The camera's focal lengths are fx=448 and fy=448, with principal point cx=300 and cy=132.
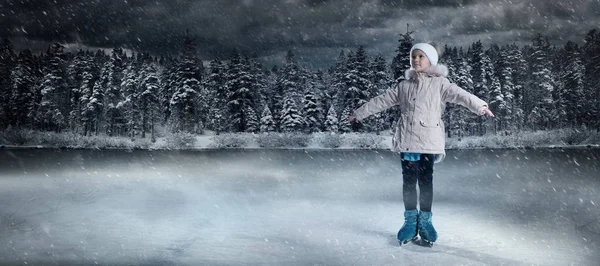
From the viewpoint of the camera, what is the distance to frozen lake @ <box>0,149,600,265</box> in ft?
13.0

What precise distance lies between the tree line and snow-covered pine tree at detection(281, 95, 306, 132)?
0.11 m

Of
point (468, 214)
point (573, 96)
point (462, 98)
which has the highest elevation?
point (573, 96)

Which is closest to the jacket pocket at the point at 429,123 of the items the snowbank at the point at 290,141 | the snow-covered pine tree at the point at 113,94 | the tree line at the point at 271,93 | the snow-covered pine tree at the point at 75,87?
the snowbank at the point at 290,141

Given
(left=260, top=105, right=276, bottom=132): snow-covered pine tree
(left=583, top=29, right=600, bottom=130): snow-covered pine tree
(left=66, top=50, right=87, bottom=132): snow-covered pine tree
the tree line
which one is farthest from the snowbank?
(left=66, top=50, right=87, bottom=132): snow-covered pine tree

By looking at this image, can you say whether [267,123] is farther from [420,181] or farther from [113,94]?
[420,181]

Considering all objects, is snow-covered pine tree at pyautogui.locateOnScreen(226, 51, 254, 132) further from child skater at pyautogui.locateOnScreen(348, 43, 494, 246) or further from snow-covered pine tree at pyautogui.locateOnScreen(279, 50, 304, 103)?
child skater at pyautogui.locateOnScreen(348, 43, 494, 246)

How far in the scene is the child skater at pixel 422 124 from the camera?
4430 mm

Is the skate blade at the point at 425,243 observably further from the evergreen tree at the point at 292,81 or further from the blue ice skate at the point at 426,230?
the evergreen tree at the point at 292,81

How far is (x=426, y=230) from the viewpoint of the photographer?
14.4 feet

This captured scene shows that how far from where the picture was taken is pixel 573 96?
53656 mm

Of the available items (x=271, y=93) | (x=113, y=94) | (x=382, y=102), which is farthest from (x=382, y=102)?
(x=271, y=93)

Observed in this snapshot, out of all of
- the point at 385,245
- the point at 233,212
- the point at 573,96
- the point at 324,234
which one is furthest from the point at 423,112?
the point at 573,96

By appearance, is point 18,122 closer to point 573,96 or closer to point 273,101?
point 273,101

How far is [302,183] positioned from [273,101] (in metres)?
53.2
